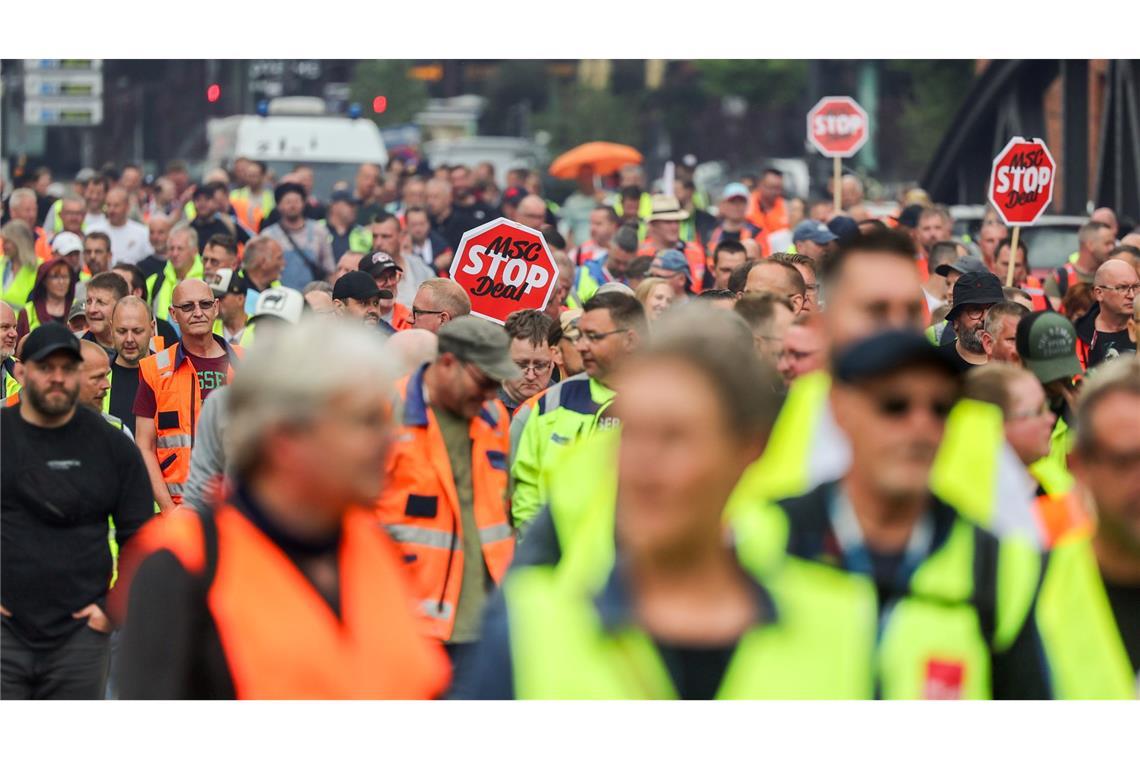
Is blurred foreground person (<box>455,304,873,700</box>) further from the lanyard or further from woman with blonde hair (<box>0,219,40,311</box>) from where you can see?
woman with blonde hair (<box>0,219,40,311</box>)

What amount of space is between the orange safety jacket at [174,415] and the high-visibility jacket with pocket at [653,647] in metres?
5.67

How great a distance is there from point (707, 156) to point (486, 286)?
58519mm

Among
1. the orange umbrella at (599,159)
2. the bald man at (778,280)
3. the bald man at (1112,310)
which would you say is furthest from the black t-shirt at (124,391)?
the orange umbrella at (599,159)

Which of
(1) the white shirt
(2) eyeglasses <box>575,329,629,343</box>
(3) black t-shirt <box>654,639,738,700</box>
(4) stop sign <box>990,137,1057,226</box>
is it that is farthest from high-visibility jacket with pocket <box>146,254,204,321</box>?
(3) black t-shirt <box>654,639,738,700</box>

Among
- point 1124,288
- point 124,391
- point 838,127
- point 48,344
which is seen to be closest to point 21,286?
point 124,391

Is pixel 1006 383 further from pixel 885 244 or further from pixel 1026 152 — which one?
pixel 1026 152

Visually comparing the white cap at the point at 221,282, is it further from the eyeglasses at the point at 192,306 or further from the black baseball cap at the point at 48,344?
the black baseball cap at the point at 48,344

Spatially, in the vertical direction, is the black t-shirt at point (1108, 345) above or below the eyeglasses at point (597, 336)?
below

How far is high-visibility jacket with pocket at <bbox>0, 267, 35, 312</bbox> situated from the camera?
14.2m

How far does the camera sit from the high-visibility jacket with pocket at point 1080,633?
364cm

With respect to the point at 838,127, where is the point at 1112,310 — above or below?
below

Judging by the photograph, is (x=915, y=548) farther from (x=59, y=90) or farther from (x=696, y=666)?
(x=59, y=90)

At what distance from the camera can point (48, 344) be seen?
708cm

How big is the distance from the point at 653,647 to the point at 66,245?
551 inches
